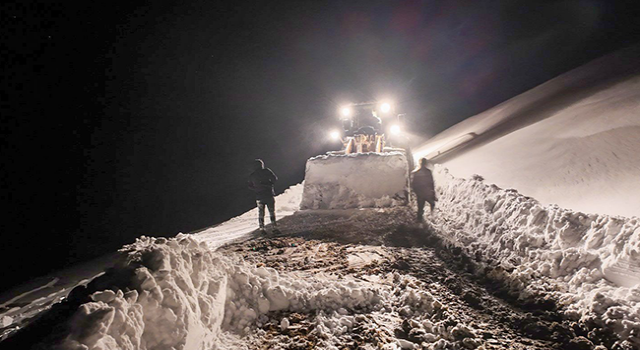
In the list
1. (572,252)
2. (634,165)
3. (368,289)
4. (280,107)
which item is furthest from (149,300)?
(280,107)

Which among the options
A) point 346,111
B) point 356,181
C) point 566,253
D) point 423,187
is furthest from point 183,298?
point 346,111

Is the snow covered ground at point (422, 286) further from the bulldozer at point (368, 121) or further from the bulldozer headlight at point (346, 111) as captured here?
the bulldozer headlight at point (346, 111)

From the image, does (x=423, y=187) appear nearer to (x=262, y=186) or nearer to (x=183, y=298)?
(x=262, y=186)

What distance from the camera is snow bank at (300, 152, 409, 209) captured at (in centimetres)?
852

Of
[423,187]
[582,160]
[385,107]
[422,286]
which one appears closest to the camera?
[422,286]

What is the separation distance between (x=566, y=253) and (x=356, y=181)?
230 inches

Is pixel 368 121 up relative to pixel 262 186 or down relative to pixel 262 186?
up

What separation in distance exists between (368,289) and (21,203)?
1279 inches

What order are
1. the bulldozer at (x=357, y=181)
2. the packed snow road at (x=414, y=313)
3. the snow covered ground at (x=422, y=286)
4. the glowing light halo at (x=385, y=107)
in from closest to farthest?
1. the snow covered ground at (x=422, y=286)
2. the packed snow road at (x=414, y=313)
3. the bulldozer at (x=357, y=181)
4. the glowing light halo at (x=385, y=107)

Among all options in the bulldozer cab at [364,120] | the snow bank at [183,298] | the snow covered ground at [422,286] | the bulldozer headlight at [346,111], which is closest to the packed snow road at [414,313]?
the snow covered ground at [422,286]

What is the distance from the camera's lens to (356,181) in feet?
28.7

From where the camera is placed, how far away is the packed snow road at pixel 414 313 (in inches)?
94.3

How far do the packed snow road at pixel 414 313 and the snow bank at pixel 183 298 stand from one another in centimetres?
16

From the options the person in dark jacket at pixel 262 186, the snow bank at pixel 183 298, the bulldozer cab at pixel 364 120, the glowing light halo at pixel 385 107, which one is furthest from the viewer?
the glowing light halo at pixel 385 107
